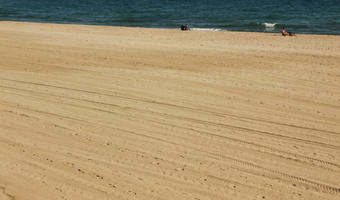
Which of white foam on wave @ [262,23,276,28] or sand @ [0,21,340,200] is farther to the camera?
white foam on wave @ [262,23,276,28]

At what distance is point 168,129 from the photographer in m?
6.07

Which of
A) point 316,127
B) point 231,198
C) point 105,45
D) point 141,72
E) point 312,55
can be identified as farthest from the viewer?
point 105,45

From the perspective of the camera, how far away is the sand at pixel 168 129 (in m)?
4.48

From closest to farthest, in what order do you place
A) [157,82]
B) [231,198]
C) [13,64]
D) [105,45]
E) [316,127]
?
[231,198] < [316,127] < [157,82] < [13,64] < [105,45]

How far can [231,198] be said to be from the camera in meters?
4.23

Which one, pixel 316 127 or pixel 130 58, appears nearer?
pixel 316 127

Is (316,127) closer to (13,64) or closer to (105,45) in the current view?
(13,64)

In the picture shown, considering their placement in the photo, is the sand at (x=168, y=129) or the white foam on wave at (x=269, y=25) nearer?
the sand at (x=168, y=129)

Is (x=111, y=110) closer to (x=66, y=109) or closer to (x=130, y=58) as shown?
→ (x=66, y=109)

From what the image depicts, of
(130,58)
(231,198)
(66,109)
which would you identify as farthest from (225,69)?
(231,198)

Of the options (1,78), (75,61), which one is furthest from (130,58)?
(1,78)

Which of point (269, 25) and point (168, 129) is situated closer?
point (168, 129)

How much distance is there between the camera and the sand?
4.48 metres

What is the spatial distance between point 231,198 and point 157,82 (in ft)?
16.1
